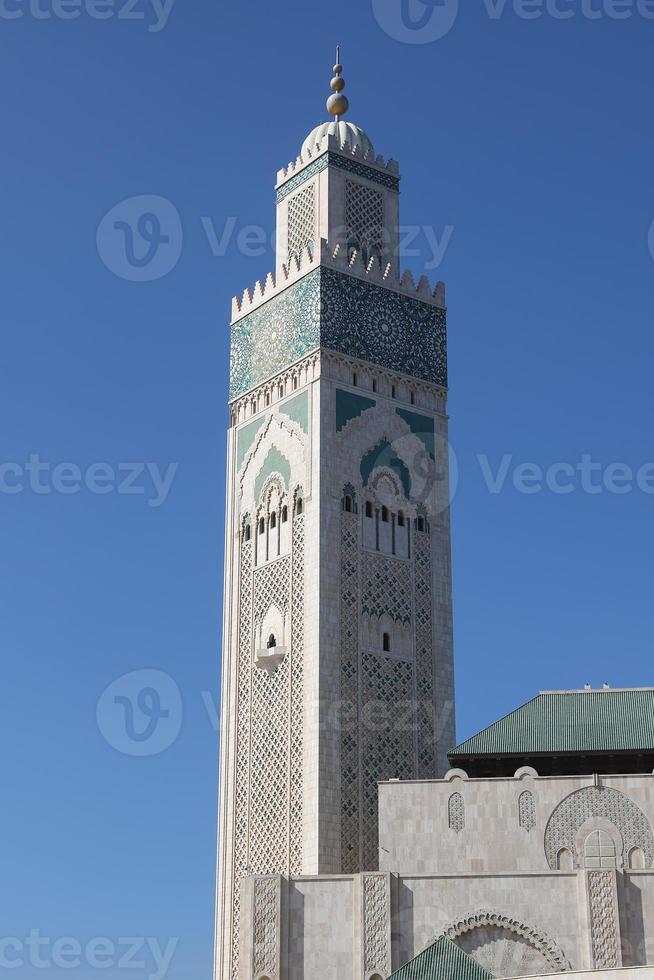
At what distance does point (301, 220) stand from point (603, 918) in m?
15.6

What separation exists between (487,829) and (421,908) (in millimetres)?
1903

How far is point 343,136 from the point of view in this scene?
3231cm

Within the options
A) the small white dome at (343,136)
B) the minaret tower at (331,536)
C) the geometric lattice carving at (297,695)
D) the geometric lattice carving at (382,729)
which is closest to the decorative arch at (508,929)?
the minaret tower at (331,536)

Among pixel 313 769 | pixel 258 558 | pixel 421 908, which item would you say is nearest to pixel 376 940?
pixel 421 908

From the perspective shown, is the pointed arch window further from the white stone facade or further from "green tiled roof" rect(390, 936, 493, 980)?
"green tiled roof" rect(390, 936, 493, 980)

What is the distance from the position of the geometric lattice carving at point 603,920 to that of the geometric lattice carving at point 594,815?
1450 mm

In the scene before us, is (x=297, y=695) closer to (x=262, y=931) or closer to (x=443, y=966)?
(x=262, y=931)

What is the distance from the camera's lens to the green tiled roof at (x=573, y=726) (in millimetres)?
25500

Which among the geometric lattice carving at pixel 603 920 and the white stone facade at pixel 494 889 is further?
the white stone facade at pixel 494 889

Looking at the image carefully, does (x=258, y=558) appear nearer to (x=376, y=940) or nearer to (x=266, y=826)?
(x=266, y=826)

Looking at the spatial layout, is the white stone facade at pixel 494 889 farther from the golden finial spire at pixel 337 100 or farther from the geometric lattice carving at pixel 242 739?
the golden finial spire at pixel 337 100

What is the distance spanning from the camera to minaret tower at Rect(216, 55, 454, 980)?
2777cm

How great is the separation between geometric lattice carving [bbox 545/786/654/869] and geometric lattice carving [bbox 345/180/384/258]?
1228 cm

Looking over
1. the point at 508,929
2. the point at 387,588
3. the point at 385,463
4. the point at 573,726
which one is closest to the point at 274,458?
the point at 385,463
